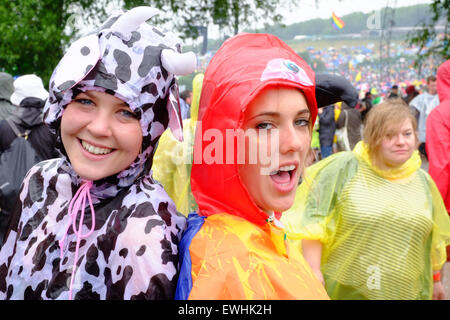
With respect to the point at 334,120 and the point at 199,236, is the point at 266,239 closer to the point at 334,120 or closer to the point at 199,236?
the point at 199,236

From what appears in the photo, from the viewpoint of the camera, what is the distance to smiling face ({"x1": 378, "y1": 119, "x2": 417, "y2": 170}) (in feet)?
9.92

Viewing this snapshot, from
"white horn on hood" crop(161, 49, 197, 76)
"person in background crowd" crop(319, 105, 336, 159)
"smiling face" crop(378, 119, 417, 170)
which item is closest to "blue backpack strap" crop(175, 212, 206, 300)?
"white horn on hood" crop(161, 49, 197, 76)

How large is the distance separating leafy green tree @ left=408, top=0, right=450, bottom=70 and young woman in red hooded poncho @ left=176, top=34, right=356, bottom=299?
6300 mm

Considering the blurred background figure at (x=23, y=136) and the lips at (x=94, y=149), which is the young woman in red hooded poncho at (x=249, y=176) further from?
the blurred background figure at (x=23, y=136)

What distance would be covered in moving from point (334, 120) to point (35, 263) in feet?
25.6

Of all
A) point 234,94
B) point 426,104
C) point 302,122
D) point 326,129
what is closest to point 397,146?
point 302,122

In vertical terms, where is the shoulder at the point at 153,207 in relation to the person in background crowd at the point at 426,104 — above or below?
above

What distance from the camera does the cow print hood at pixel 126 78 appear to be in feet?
5.28

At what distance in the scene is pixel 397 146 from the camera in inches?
119

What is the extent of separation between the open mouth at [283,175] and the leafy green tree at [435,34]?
6.33 m

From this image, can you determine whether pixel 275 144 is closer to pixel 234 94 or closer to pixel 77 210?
pixel 234 94

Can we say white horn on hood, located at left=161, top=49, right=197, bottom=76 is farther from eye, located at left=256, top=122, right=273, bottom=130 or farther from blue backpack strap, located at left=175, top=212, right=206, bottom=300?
blue backpack strap, located at left=175, top=212, right=206, bottom=300

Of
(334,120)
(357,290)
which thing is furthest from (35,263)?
(334,120)

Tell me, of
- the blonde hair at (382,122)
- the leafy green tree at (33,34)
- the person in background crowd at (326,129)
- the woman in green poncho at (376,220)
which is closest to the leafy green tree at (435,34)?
the person in background crowd at (326,129)
